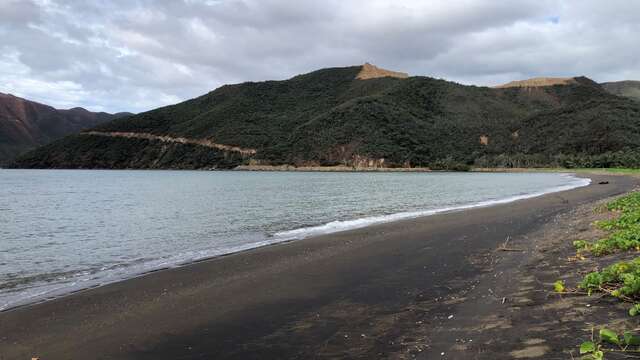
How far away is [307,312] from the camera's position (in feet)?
27.7

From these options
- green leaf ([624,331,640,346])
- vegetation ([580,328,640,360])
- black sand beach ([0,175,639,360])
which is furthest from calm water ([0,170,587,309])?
green leaf ([624,331,640,346])

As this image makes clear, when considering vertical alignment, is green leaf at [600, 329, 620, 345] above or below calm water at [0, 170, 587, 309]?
above

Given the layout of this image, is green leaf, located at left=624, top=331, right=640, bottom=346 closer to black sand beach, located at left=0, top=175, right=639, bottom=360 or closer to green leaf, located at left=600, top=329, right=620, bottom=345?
green leaf, located at left=600, top=329, right=620, bottom=345

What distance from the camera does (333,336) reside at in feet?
22.9

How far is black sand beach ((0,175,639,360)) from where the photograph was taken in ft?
21.0

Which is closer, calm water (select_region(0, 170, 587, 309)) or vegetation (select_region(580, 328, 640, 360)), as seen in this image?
vegetation (select_region(580, 328, 640, 360))

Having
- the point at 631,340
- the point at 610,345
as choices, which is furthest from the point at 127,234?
the point at 631,340

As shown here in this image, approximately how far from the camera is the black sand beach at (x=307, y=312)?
6395 millimetres

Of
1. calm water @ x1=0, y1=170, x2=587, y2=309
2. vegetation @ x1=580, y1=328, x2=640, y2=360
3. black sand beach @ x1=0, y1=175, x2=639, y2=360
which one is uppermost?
vegetation @ x1=580, y1=328, x2=640, y2=360

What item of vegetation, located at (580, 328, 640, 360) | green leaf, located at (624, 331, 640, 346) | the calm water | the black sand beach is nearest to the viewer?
vegetation, located at (580, 328, 640, 360)

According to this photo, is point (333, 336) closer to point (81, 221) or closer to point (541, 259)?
point (541, 259)

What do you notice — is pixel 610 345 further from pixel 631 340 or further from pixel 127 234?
pixel 127 234

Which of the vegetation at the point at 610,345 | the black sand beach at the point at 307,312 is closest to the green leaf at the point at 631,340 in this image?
Answer: the vegetation at the point at 610,345

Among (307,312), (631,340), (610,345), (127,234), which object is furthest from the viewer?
(127,234)
